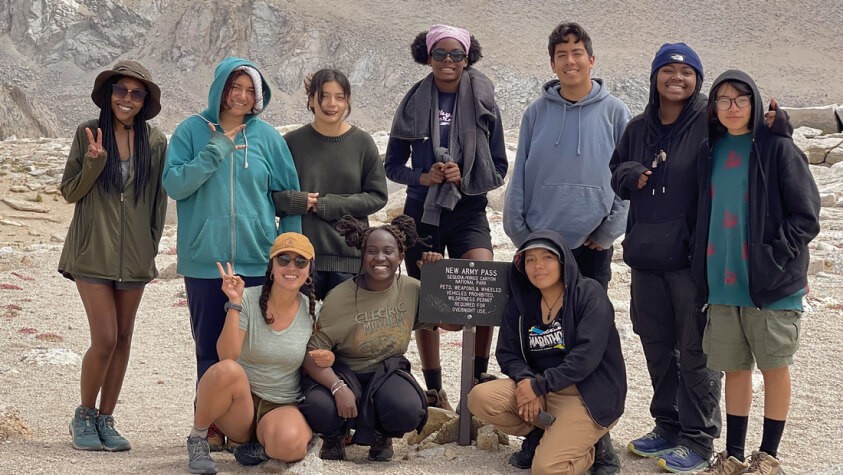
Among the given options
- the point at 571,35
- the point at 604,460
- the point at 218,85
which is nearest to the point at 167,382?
the point at 218,85

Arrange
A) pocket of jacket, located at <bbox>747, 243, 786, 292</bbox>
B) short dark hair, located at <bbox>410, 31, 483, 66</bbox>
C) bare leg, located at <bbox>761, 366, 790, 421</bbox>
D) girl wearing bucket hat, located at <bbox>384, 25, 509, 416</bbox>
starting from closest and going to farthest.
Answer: pocket of jacket, located at <bbox>747, 243, 786, 292</bbox> < bare leg, located at <bbox>761, 366, 790, 421</bbox> < girl wearing bucket hat, located at <bbox>384, 25, 509, 416</bbox> < short dark hair, located at <bbox>410, 31, 483, 66</bbox>

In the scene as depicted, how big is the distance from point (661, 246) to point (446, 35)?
6.39 ft

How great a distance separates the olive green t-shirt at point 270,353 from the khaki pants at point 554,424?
1030 millimetres

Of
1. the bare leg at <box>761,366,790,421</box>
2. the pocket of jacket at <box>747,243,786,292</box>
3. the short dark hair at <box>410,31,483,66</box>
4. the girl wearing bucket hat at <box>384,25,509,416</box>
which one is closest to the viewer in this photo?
the pocket of jacket at <box>747,243,786,292</box>

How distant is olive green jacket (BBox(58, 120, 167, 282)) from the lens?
545 centimetres

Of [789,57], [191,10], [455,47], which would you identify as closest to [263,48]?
[191,10]

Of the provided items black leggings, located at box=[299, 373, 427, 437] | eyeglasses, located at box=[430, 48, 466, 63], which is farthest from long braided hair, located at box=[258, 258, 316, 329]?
eyeglasses, located at box=[430, 48, 466, 63]

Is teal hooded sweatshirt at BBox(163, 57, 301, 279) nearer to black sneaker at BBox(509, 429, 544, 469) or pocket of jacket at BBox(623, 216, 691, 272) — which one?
black sneaker at BBox(509, 429, 544, 469)

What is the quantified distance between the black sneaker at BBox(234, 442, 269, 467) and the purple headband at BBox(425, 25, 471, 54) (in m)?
2.74

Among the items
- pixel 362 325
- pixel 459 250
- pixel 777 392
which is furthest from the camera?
pixel 459 250

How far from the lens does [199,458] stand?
194 inches

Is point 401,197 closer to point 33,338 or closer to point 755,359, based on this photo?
point 33,338

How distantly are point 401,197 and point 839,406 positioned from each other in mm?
9991

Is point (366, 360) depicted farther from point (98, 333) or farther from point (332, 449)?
point (98, 333)
